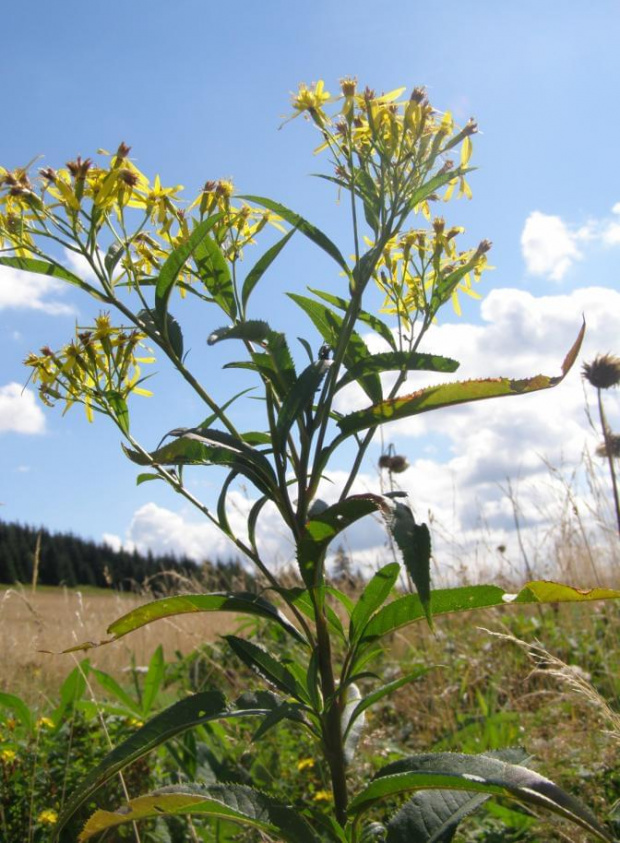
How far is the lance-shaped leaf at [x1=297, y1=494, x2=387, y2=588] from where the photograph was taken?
115 centimetres

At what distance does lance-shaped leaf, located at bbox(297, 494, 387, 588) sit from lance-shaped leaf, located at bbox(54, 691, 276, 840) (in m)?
0.28

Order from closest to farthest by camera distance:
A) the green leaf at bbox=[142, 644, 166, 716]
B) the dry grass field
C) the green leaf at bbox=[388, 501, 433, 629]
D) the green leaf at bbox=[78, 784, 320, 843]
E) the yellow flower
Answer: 1. the green leaf at bbox=[388, 501, 433, 629]
2. the green leaf at bbox=[78, 784, 320, 843]
3. the yellow flower
4. the green leaf at bbox=[142, 644, 166, 716]
5. the dry grass field

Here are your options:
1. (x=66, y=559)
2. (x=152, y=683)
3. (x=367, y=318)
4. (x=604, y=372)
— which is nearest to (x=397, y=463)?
(x=604, y=372)

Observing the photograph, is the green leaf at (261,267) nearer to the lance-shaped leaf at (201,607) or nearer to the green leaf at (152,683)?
the lance-shaped leaf at (201,607)

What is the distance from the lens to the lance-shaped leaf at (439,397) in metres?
1.27

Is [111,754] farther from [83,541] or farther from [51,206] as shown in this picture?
[83,541]

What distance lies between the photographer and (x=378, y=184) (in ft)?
5.33

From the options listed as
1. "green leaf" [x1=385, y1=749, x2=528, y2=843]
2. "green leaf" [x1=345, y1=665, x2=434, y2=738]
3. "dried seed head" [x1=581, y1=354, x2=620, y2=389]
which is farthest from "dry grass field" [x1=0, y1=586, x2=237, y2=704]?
"dried seed head" [x1=581, y1=354, x2=620, y2=389]

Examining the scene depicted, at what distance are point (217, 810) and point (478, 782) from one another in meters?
0.42

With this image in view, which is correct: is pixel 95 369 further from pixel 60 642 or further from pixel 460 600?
pixel 60 642

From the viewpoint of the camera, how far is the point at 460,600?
136 centimetres

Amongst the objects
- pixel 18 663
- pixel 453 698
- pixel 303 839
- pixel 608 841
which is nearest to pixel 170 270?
pixel 303 839

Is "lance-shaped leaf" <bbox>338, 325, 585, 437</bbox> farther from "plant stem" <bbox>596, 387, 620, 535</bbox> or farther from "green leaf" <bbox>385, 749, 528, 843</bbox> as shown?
"plant stem" <bbox>596, 387, 620, 535</bbox>

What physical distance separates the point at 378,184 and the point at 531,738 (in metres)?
2.11
